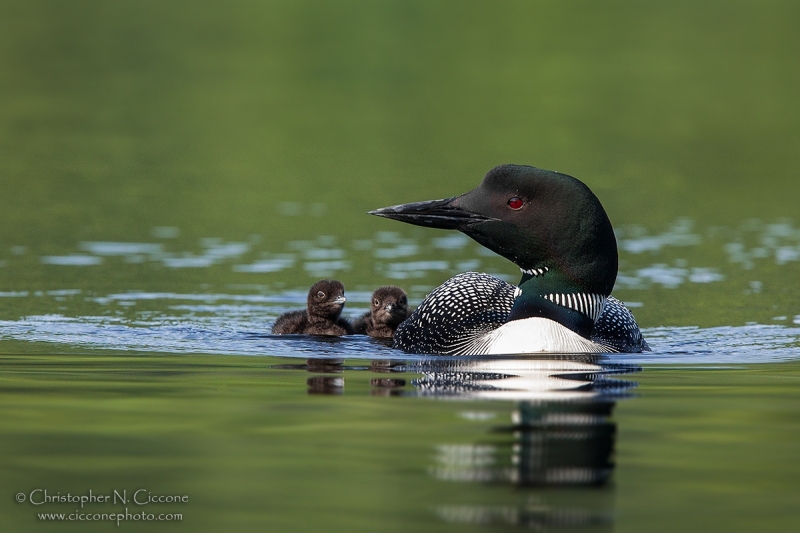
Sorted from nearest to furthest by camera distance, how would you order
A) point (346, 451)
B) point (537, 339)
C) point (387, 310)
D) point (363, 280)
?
point (346, 451) < point (537, 339) < point (387, 310) < point (363, 280)

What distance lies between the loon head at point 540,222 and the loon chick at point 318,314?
6.50ft

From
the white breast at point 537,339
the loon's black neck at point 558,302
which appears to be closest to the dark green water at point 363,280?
the white breast at point 537,339

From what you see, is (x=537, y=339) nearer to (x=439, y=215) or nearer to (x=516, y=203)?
(x=516, y=203)

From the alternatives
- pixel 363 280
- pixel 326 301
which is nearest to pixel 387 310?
pixel 326 301

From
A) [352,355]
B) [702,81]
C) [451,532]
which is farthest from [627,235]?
[702,81]

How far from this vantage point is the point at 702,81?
2703cm

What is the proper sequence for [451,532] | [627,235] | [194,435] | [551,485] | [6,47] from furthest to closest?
[6,47], [627,235], [194,435], [551,485], [451,532]

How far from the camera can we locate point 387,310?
8.77 m

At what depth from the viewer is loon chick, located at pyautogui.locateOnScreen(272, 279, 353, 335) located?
884cm

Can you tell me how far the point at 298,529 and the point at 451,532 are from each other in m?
0.46

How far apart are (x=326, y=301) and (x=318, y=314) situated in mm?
104

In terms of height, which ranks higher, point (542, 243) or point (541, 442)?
point (542, 243)

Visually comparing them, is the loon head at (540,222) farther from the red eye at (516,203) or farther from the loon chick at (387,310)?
the loon chick at (387,310)

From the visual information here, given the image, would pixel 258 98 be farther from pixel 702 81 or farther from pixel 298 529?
pixel 298 529
